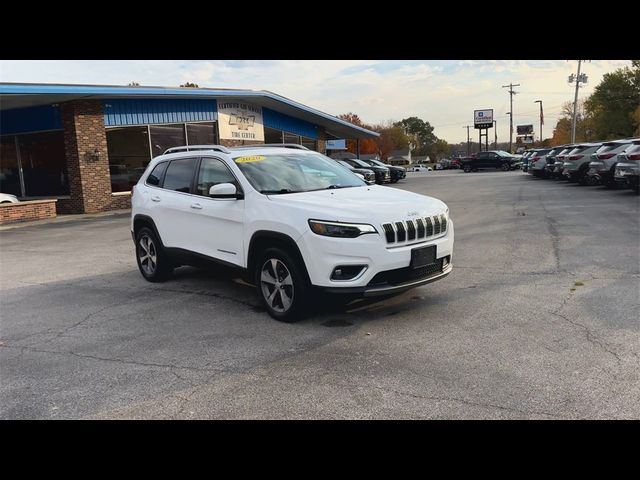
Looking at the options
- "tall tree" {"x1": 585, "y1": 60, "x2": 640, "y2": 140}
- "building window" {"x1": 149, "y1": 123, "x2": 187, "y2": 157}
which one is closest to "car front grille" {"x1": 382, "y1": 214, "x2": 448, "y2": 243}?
"building window" {"x1": 149, "y1": 123, "x2": 187, "y2": 157}

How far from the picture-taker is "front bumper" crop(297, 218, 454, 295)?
4.96 meters

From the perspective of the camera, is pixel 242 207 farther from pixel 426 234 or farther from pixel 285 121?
pixel 285 121

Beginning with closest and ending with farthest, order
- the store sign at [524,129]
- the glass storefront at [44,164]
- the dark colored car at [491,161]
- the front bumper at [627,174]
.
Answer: the front bumper at [627,174] → the glass storefront at [44,164] → the dark colored car at [491,161] → the store sign at [524,129]

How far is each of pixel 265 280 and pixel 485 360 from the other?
7.88 feet

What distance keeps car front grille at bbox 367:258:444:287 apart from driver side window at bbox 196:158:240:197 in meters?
2.10

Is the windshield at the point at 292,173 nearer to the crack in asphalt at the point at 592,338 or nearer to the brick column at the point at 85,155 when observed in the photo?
the crack in asphalt at the point at 592,338

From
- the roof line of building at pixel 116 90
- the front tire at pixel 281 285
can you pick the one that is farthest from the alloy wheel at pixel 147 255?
the roof line of building at pixel 116 90

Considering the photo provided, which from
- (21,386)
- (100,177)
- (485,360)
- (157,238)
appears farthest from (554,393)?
(100,177)

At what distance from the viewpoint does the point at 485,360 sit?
4.32 meters

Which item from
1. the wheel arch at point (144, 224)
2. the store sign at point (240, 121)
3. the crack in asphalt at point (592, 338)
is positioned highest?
the store sign at point (240, 121)

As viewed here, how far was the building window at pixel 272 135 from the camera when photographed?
94.6 ft

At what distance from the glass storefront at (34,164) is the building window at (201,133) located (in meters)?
5.35

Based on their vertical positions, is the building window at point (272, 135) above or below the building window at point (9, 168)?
above

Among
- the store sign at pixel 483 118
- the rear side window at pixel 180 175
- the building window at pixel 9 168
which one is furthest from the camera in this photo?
the store sign at pixel 483 118
